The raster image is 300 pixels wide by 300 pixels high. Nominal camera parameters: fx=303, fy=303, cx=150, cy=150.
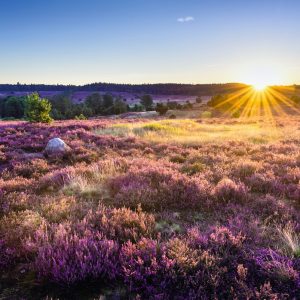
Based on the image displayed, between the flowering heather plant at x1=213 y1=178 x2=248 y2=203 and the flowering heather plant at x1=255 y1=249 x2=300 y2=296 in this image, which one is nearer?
the flowering heather plant at x1=255 y1=249 x2=300 y2=296

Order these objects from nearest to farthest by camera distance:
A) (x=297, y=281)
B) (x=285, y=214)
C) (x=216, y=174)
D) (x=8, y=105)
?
(x=297, y=281) → (x=285, y=214) → (x=216, y=174) → (x=8, y=105)

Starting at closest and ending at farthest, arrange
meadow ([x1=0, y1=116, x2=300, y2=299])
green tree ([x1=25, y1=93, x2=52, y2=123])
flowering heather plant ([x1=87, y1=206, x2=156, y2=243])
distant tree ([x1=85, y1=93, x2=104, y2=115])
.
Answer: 1. meadow ([x1=0, y1=116, x2=300, y2=299])
2. flowering heather plant ([x1=87, y1=206, x2=156, y2=243])
3. green tree ([x1=25, y1=93, x2=52, y2=123])
4. distant tree ([x1=85, y1=93, x2=104, y2=115])

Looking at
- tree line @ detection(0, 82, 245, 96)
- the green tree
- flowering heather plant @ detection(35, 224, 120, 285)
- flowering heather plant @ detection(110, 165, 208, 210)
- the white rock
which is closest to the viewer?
flowering heather plant @ detection(35, 224, 120, 285)

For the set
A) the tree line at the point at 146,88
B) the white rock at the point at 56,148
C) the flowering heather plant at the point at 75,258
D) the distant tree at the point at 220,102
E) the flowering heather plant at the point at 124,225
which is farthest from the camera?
the tree line at the point at 146,88

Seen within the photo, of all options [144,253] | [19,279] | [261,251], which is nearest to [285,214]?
[261,251]

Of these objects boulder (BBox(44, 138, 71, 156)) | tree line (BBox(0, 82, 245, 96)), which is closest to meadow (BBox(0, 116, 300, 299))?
boulder (BBox(44, 138, 71, 156))

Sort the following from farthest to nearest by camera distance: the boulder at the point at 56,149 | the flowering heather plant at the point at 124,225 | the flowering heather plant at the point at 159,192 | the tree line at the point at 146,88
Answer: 1. the tree line at the point at 146,88
2. the boulder at the point at 56,149
3. the flowering heather plant at the point at 159,192
4. the flowering heather plant at the point at 124,225

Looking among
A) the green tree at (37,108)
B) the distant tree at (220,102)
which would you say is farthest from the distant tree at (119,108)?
the green tree at (37,108)

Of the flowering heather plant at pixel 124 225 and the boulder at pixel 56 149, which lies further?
the boulder at pixel 56 149

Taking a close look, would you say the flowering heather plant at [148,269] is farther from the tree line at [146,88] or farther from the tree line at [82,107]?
the tree line at [146,88]

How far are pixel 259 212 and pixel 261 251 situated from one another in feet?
5.94

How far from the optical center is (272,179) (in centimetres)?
779

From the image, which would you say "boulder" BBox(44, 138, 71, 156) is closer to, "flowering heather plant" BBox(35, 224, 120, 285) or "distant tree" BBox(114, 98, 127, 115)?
"flowering heather plant" BBox(35, 224, 120, 285)

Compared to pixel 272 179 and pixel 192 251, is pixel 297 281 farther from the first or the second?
pixel 272 179
